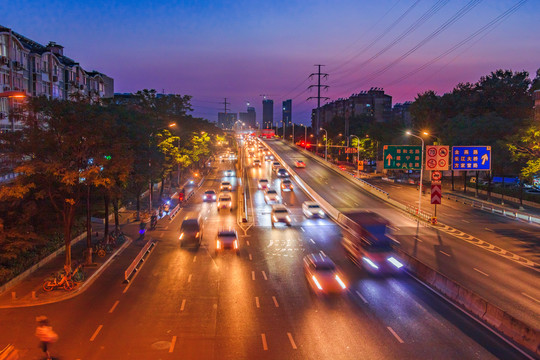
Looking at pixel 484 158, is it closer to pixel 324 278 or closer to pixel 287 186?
pixel 324 278

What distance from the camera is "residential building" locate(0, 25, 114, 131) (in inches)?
1871

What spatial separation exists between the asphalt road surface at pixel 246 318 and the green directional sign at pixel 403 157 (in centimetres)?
2101

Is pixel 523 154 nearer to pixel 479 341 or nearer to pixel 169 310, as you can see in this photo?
pixel 479 341

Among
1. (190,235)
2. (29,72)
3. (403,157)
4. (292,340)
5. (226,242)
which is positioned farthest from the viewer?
(29,72)

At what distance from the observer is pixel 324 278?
934 inches

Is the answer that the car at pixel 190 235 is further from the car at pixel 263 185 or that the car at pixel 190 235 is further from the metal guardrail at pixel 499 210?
the car at pixel 263 185

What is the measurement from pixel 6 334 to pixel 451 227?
3867cm

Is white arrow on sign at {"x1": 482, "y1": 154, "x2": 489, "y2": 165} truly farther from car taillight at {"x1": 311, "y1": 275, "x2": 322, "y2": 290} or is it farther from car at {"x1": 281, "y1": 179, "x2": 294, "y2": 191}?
car at {"x1": 281, "y1": 179, "x2": 294, "y2": 191}

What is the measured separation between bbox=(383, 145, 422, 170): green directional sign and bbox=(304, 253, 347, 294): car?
87.6 feet

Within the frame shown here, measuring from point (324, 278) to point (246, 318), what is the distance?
5.72 metres

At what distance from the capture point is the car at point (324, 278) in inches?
926

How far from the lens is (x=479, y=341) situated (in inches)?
681

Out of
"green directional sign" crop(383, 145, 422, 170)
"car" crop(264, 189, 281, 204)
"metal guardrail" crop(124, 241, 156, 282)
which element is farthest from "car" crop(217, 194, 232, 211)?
"green directional sign" crop(383, 145, 422, 170)

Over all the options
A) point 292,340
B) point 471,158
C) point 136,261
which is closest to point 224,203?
point 136,261
